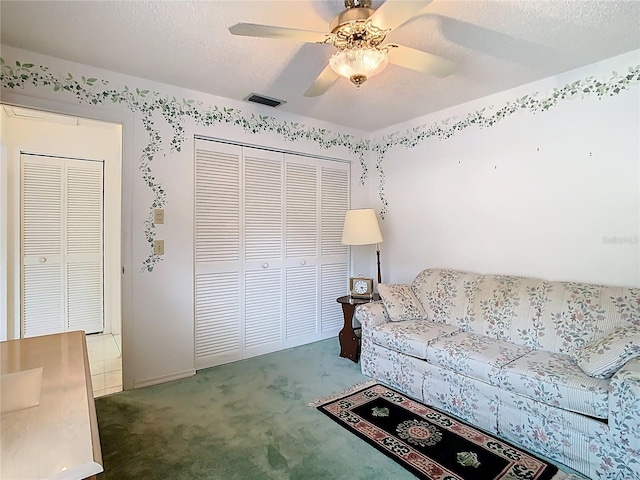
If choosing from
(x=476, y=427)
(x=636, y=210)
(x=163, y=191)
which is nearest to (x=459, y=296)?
(x=476, y=427)

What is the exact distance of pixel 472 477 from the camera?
5.76 ft

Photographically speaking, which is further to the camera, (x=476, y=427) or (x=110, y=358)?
(x=110, y=358)

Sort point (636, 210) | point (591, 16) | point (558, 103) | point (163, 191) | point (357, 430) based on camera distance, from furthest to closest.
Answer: point (163, 191) < point (558, 103) < point (636, 210) < point (357, 430) < point (591, 16)

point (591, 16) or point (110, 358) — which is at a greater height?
point (591, 16)

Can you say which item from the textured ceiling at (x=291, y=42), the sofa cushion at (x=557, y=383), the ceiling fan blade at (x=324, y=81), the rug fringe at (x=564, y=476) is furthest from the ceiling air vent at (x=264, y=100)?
the rug fringe at (x=564, y=476)

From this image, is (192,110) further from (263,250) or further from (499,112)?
(499,112)

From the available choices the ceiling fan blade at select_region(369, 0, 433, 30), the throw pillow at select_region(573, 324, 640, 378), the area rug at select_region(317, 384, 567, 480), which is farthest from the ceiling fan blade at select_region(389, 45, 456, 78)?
the area rug at select_region(317, 384, 567, 480)

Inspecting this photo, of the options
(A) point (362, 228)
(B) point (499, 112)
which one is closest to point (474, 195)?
(B) point (499, 112)

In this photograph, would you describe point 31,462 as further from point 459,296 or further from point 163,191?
point 459,296

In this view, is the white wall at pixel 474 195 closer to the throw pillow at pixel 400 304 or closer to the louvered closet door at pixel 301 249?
the louvered closet door at pixel 301 249

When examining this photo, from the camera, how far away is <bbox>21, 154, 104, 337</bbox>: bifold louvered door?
151 inches

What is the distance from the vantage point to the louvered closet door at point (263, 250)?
345cm

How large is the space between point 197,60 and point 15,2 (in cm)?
95

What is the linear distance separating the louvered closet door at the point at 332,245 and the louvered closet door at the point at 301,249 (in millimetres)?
95
